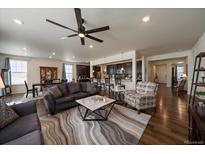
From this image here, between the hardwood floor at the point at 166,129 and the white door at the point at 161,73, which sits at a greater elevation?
the white door at the point at 161,73

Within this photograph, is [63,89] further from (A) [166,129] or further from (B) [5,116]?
(A) [166,129]

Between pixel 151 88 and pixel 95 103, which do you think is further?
pixel 151 88

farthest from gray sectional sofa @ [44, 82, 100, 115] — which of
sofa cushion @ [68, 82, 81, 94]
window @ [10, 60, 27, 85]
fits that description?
window @ [10, 60, 27, 85]

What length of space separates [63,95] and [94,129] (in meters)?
2.19

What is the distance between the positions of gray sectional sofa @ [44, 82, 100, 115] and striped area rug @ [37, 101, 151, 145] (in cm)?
32

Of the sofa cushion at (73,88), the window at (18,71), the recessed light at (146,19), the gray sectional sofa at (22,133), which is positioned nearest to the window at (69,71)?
the window at (18,71)

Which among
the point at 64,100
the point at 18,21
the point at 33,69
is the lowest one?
the point at 64,100

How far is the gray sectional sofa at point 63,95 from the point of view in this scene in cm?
325

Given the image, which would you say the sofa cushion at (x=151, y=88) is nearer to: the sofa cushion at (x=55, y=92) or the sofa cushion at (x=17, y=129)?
the sofa cushion at (x=55, y=92)

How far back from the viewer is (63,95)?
4.03 m

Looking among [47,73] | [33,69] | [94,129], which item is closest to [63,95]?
[94,129]

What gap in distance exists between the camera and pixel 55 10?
219 cm

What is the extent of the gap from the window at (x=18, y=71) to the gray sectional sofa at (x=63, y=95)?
5217mm
